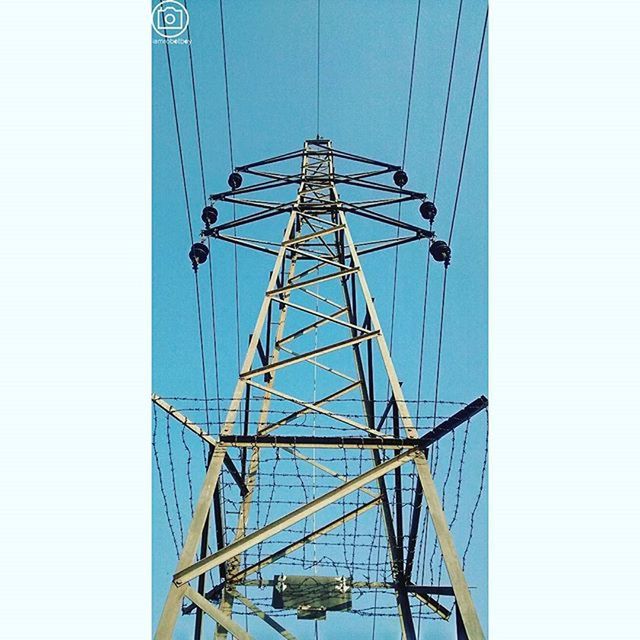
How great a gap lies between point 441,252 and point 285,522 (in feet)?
12.9

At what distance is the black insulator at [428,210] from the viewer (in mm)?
8914

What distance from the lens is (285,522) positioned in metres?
5.36

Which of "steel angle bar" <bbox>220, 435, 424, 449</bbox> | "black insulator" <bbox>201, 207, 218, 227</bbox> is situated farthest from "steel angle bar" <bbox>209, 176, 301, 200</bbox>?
"steel angle bar" <bbox>220, 435, 424, 449</bbox>

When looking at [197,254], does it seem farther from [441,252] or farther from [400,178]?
[400,178]

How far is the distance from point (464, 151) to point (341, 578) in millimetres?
4338

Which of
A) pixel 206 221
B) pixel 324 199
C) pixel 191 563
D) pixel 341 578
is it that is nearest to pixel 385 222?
pixel 324 199

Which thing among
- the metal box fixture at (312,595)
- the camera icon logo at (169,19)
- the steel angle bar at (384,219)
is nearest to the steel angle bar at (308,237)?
the steel angle bar at (384,219)

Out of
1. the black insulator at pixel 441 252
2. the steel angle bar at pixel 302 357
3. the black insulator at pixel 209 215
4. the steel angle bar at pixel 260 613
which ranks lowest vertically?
the steel angle bar at pixel 260 613

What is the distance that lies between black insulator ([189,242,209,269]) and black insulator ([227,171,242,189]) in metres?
2.03

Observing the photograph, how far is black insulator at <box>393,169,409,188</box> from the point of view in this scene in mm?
10391

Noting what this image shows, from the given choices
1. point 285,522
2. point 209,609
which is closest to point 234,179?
point 285,522

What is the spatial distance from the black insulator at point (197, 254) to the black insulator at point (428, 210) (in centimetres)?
262

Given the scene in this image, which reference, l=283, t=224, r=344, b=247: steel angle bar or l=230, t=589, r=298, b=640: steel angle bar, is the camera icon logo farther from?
l=230, t=589, r=298, b=640: steel angle bar

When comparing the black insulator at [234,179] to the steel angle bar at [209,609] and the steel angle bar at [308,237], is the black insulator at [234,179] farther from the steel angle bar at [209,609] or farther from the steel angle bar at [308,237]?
the steel angle bar at [209,609]
